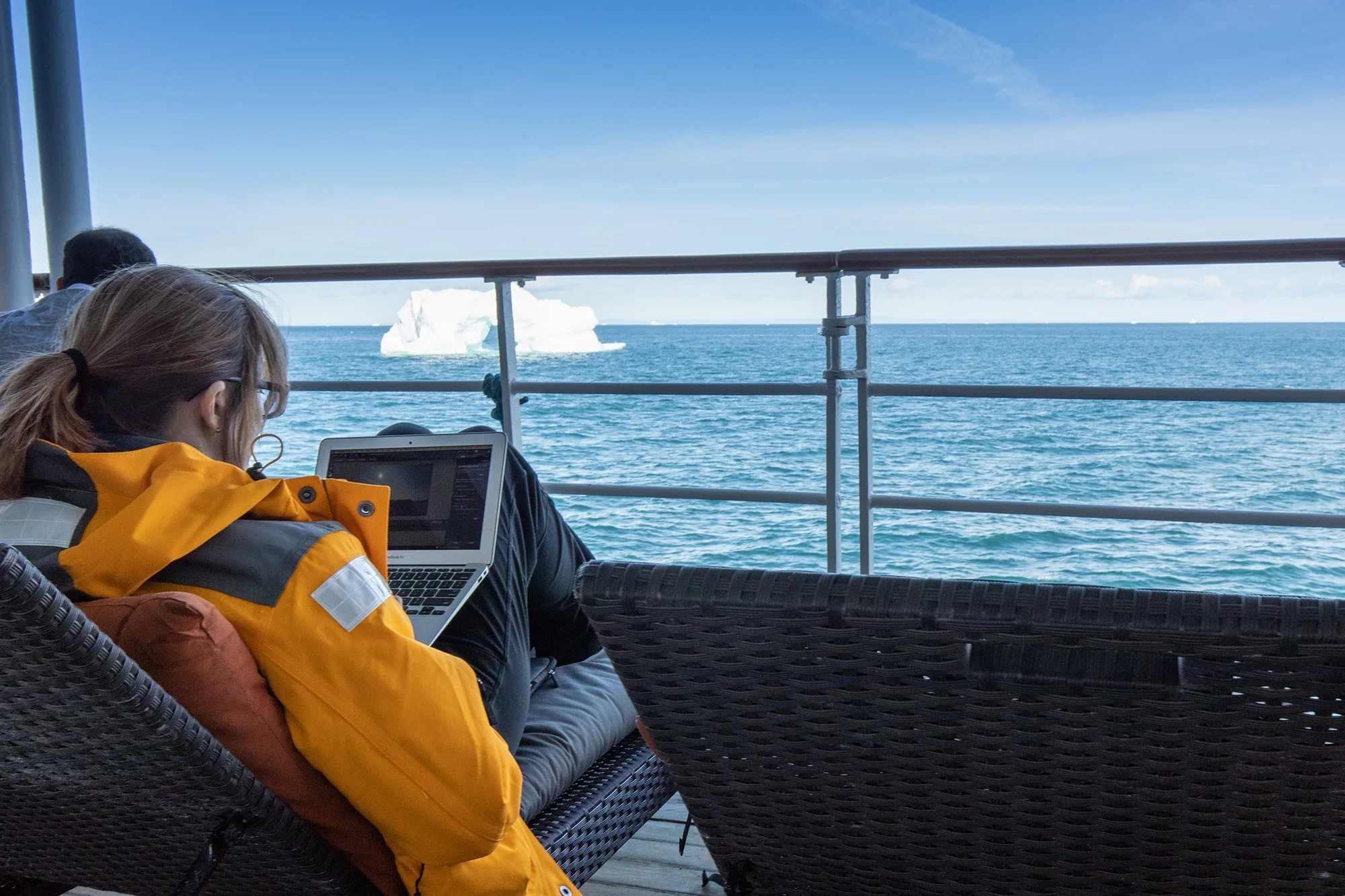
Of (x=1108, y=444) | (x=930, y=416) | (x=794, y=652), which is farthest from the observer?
(x=930, y=416)

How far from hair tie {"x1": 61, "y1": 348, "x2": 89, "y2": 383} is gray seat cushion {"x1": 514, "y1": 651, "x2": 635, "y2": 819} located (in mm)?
674

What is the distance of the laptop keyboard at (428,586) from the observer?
1.35 meters

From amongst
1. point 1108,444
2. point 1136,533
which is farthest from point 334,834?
point 1108,444

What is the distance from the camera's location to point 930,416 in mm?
26250

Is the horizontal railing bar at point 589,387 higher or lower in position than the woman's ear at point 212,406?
lower

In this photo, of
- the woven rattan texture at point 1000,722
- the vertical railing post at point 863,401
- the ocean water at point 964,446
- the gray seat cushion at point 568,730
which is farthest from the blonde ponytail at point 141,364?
the ocean water at point 964,446

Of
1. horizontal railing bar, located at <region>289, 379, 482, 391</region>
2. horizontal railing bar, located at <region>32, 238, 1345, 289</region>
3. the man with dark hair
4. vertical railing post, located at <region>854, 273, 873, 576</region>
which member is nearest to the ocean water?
vertical railing post, located at <region>854, 273, 873, 576</region>

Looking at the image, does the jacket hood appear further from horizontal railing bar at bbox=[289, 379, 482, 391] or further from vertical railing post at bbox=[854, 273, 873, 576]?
horizontal railing bar at bbox=[289, 379, 482, 391]

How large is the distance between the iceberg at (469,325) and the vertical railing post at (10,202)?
3061 centimetres

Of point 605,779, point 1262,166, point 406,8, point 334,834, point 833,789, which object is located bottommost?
point 605,779

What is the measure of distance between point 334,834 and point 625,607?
46 cm

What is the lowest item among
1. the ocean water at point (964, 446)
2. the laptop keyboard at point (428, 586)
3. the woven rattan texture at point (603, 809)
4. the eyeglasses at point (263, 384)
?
the ocean water at point (964, 446)

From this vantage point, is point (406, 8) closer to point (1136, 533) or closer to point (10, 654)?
point (1136, 533)

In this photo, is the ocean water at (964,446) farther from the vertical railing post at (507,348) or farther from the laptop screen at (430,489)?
the laptop screen at (430,489)
